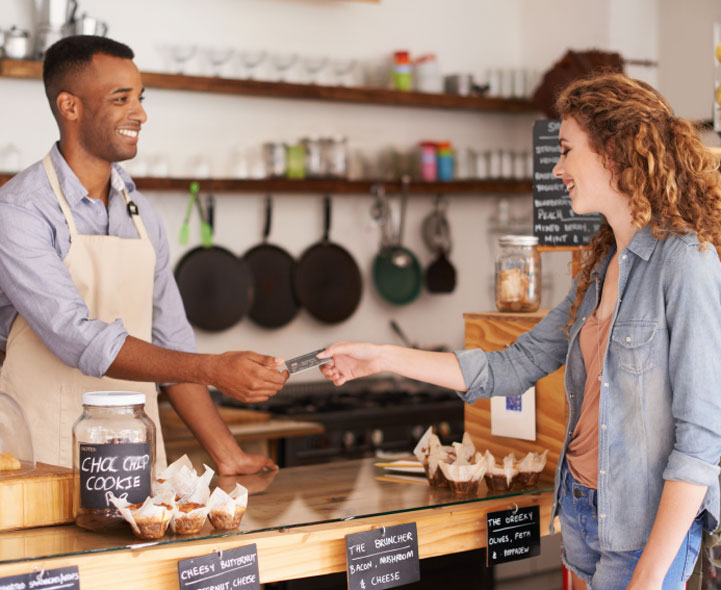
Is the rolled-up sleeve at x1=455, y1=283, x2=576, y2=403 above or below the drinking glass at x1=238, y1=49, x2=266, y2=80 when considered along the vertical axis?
below

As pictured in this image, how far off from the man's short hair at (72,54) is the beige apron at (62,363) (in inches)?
7.5

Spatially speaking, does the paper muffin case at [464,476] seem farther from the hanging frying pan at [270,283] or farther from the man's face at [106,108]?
the hanging frying pan at [270,283]

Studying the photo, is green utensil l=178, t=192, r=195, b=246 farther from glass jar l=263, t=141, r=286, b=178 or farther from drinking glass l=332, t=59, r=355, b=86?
drinking glass l=332, t=59, r=355, b=86

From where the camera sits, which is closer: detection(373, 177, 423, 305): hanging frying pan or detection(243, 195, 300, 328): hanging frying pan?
detection(243, 195, 300, 328): hanging frying pan

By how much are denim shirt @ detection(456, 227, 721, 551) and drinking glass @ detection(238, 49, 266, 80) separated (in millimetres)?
3142

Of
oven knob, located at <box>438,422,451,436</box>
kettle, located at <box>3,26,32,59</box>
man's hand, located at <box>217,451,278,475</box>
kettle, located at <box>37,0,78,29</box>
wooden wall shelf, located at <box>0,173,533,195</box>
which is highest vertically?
kettle, located at <box>37,0,78,29</box>

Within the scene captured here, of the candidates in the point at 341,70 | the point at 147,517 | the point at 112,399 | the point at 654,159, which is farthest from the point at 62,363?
the point at 341,70

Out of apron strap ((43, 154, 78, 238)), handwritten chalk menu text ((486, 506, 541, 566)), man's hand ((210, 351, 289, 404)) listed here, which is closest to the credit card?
man's hand ((210, 351, 289, 404))

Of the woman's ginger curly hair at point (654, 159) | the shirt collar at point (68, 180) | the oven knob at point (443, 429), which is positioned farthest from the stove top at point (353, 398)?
the woman's ginger curly hair at point (654, 159)

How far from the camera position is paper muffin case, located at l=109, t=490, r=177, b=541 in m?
1.66

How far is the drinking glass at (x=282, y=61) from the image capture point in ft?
15.3

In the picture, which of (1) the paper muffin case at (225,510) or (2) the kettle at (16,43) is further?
(2) the kettle at (16,43)

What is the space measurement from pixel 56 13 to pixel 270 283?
61.3 inches

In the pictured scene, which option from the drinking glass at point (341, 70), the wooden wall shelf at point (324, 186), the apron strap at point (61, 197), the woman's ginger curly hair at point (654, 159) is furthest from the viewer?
the drinking glass at point (341, 70)
